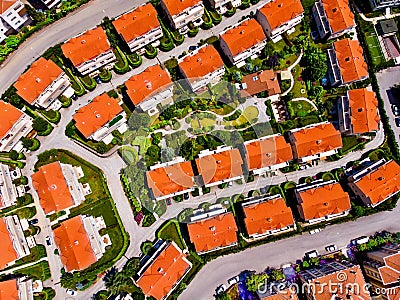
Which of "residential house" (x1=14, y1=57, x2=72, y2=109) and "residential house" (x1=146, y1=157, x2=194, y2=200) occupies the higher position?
"residential house" (x1=14, y1=57, x2=72, y2=109)

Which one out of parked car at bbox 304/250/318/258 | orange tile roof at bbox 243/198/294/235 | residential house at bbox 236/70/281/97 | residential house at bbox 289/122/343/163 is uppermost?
residential house at bbox 236/70/281/97

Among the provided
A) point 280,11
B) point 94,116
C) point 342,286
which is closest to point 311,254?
point 342,286

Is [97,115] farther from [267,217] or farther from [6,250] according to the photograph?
[267,217]

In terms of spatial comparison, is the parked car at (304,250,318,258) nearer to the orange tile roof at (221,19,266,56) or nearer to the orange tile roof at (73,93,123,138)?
the orange tile roof at (221,19,266,56)

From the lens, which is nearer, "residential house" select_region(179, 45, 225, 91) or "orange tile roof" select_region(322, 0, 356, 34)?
"residential house" select_region(179, 45, 225, 91)

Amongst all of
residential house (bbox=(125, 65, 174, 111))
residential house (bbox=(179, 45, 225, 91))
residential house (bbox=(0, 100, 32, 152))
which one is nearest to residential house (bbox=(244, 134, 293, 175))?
residential house (bbox=(179, 45, 225, 91))

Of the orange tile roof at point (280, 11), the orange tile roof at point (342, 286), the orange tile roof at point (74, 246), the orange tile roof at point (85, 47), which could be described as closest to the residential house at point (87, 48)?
the orange tile roof at point (85, 47)

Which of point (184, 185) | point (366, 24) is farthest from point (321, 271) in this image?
point (366, 24)

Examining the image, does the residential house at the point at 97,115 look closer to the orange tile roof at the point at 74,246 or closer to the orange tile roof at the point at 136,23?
the orange tile roof at the point at 136,23

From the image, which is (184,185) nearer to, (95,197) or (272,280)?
(95,197)
